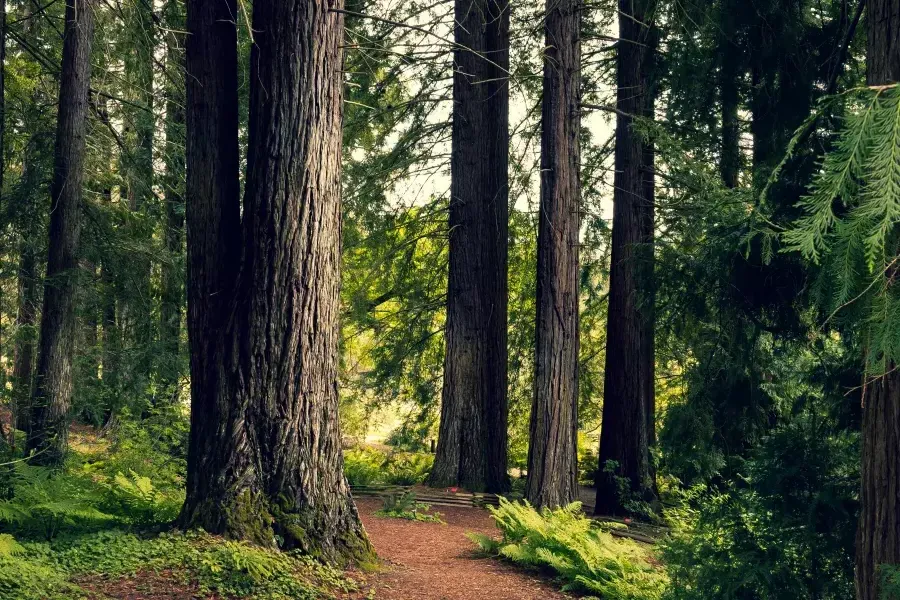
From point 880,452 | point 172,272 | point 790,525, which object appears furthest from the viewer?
point 172,272

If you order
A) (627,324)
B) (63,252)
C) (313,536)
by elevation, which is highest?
(63,252)

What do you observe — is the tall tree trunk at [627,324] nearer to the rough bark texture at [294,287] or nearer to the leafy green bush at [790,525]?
the leafy green bush at [790,525]

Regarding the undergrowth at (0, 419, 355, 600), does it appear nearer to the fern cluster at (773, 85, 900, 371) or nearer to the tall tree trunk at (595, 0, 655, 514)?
the fern cluster at (773, 85, 900, 371)

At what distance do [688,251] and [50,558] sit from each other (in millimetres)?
8672

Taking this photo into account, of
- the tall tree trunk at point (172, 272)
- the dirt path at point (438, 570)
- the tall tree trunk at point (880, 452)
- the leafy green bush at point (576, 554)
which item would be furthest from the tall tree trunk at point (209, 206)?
the tall tree trunk at point (172, 272)

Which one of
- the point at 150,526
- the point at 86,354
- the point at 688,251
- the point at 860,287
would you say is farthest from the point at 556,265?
the point at 86,354

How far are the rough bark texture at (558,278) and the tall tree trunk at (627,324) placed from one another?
1.83 metres

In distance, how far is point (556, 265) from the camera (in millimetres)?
9453

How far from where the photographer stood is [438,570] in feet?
22.5

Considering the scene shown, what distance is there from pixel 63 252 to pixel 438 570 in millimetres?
7014

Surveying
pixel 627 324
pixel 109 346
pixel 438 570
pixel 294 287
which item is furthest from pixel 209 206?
pixel 109 346

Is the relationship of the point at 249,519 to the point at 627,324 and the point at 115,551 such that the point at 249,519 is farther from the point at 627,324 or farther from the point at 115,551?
the point at 627,324

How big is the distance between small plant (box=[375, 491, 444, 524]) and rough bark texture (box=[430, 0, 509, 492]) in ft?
5.88

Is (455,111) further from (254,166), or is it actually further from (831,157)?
(831,157)
